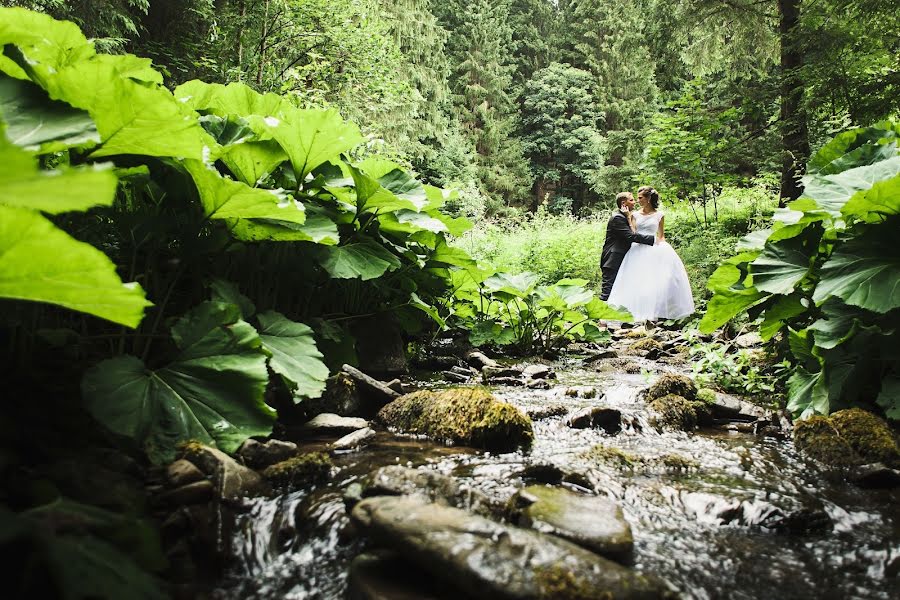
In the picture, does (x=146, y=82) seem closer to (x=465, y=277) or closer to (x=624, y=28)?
(x=465, y=277)

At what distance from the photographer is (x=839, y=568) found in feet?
4.74

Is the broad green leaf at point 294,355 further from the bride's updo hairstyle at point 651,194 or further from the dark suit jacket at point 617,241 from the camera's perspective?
the bride's updo hairstyle at point 651,194

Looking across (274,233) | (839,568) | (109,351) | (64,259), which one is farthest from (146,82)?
(839,568)

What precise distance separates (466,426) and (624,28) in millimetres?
34809

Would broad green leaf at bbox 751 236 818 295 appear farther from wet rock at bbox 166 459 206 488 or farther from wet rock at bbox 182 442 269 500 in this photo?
wet rock at bbox 166 459 206 488

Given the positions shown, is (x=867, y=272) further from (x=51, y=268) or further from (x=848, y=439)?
(x=51, y=268)

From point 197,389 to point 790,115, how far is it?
8.86m

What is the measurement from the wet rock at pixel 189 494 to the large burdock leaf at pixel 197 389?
0.52ft

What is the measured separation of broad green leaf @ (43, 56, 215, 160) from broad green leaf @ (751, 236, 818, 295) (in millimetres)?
2811

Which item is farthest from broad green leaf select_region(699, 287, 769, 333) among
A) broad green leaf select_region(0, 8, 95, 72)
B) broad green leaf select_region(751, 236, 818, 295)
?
broad green leaf select_region(0, 8, 95, 72)

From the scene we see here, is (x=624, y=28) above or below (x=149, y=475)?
above

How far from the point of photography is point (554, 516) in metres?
1.55

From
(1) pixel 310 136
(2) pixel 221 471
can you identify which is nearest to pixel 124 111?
(1) pixel 310 136

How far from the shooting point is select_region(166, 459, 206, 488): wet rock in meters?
1.55
